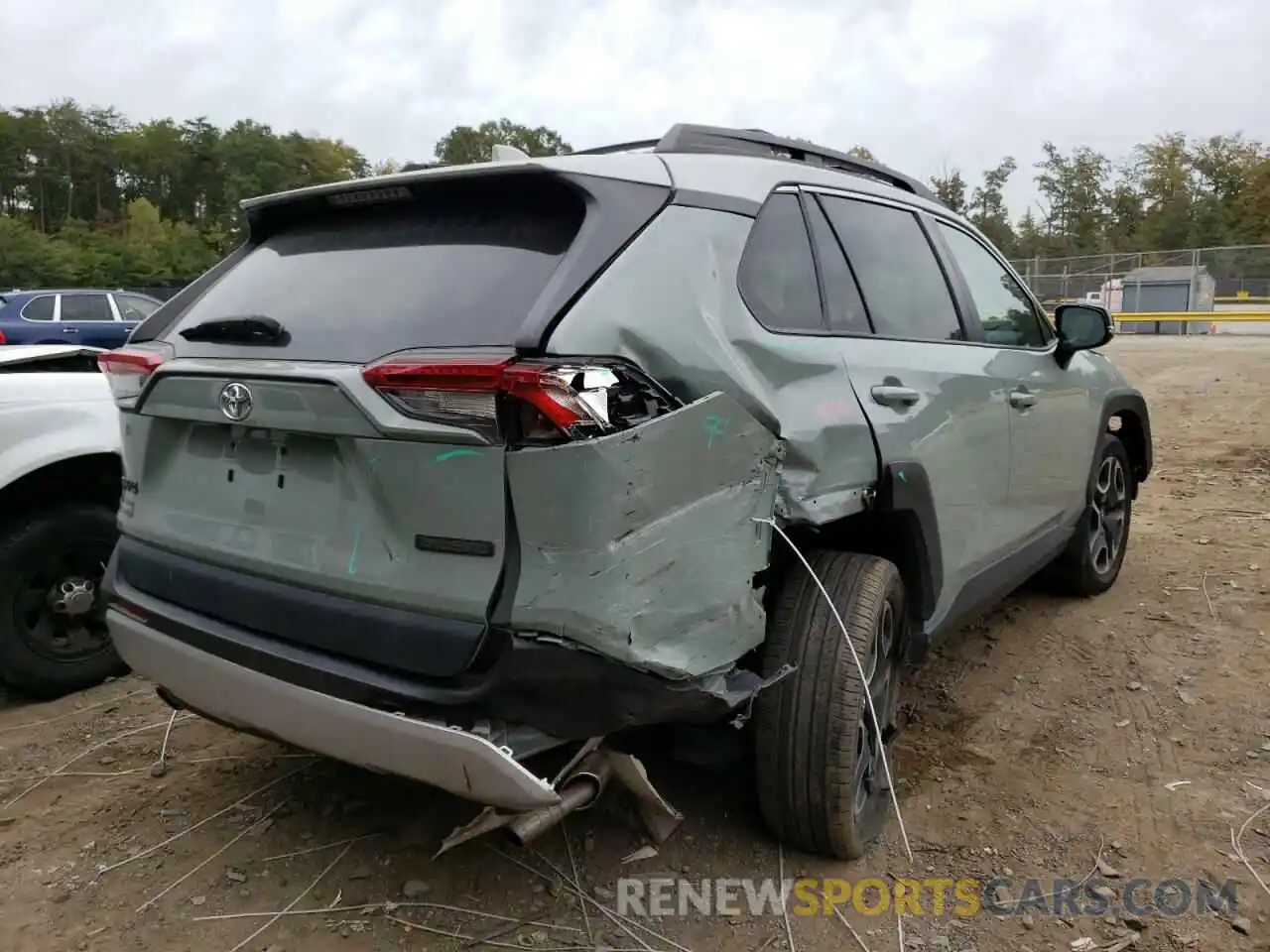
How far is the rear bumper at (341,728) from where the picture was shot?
6.35 feet

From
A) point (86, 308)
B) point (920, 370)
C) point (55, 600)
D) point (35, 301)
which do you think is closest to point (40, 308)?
point (35, 301)

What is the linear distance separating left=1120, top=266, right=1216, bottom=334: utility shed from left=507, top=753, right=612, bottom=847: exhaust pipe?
32.5 metres

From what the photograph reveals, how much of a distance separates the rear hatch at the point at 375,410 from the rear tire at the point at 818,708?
2.75 feet

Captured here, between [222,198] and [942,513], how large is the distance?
84.9 meters

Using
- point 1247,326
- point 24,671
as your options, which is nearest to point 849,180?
point 24,671

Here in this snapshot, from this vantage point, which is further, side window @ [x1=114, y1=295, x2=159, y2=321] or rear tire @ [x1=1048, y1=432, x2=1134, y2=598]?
side window @ [x1=114, y1=295, x2=159, y2=321]

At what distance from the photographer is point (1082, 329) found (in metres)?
4.18

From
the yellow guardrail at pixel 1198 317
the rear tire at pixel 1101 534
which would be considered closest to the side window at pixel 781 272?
the rear tire at pixel 1101 534

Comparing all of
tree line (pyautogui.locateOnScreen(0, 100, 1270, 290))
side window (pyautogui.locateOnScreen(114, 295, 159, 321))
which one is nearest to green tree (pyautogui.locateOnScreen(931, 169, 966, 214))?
tree line (pyautogui.locateOnScreen(0, 100, 1270, 290))

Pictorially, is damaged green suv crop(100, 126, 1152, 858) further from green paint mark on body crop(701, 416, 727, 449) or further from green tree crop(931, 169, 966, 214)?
green tree crop(931, 169, 966, 214)

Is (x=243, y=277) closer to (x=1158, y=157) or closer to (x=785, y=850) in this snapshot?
(x=785, y=850)

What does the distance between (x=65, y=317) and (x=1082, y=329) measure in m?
Answer: 16.5

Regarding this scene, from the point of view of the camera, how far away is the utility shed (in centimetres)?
3038

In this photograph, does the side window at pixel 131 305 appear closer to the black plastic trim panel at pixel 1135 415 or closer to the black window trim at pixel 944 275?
the black plastic trim panel at pixel 1135 415
